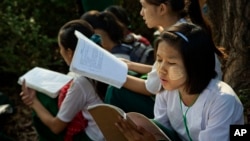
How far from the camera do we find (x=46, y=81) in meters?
3.09

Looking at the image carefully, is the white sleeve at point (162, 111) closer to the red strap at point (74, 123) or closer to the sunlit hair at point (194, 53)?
the sunlit hair at point (194, 53)

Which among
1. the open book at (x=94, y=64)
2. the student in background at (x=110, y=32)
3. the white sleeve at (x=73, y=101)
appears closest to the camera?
the open book at (x=94, y=64)

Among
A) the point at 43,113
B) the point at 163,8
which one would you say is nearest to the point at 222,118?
the point at 163,8

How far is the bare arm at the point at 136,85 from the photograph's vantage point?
270 cm

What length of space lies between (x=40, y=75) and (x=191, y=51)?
1.34 m

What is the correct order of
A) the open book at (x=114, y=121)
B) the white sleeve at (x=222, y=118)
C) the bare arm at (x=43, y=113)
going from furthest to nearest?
1. the bare arm at (x=43, y=113)
2. the open book at (x=114, y=121)
3. the white sleeve at (x=222, y=118)

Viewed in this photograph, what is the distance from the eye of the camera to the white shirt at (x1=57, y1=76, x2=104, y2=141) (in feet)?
9.16

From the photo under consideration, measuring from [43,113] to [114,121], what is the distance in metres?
0.79

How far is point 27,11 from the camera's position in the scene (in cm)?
461

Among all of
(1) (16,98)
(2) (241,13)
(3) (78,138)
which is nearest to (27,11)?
(1) (16,98)

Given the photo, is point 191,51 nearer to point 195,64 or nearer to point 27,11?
point 195,64

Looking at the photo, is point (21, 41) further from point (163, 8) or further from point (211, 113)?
point (211, 113)

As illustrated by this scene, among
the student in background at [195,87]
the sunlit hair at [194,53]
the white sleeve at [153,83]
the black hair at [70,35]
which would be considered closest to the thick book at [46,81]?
the black hair at [70,35]

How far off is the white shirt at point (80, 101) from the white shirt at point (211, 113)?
2.04 ft
